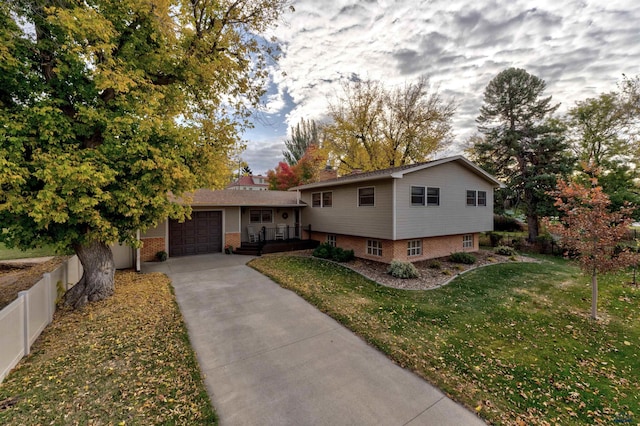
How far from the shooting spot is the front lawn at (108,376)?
2.93 metres

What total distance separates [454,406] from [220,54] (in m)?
10.0

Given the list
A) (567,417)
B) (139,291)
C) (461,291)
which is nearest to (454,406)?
(567,417)

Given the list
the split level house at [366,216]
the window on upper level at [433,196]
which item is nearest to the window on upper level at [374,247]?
the split level house at [366,216]

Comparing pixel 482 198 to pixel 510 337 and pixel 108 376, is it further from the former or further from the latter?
pixel 108 376

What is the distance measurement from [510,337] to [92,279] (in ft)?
33.9

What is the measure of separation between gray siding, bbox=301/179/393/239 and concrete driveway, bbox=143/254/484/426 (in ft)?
18.0

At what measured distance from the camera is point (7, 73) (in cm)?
474

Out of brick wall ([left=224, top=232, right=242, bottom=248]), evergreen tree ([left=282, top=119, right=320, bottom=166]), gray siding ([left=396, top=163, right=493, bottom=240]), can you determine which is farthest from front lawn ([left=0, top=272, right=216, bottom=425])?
evergreen tree ([left=282, top=119, right=320, bottom=166])

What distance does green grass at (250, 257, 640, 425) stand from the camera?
343 cm

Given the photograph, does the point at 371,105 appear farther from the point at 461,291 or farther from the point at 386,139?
the point at 461,291

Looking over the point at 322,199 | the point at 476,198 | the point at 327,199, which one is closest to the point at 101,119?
the point at 327,199

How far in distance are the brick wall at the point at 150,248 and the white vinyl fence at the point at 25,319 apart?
5712 millimetres

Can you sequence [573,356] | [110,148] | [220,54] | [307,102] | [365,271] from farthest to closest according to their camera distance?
[307,102] < [365,271] < [220,54] < [110,148] < [573,356]

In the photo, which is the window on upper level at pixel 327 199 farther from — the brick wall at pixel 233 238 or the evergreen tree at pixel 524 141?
the evergreen tree at pixel 524 141
